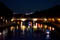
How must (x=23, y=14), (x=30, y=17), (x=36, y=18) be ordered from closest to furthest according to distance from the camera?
(x=36, y=18) → (x=30, y=17) → (x=23, y=14)

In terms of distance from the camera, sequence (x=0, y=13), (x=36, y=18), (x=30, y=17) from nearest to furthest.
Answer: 1. (x=0, y=13)
2. (x=36, y=18)
3. (x=30, y=17)

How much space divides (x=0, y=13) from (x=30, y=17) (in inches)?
2058

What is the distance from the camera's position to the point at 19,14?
96.9 meters

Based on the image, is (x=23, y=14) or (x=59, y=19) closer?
(x=59, y=19)

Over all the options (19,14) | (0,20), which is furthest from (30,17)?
(0,20)

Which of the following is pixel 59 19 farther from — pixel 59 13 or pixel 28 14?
pixel 28 14

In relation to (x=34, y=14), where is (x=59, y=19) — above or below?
below

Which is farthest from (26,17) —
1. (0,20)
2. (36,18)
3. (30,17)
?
(0,20)

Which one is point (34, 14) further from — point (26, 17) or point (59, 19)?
point (59, 19)

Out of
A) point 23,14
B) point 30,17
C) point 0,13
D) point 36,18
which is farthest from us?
point 23,14

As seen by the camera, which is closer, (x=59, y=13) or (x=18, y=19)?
(x=59, y=13)

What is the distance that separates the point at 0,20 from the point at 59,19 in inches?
580

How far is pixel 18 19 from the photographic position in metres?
86.9

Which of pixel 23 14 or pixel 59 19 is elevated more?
pixel 23 14
